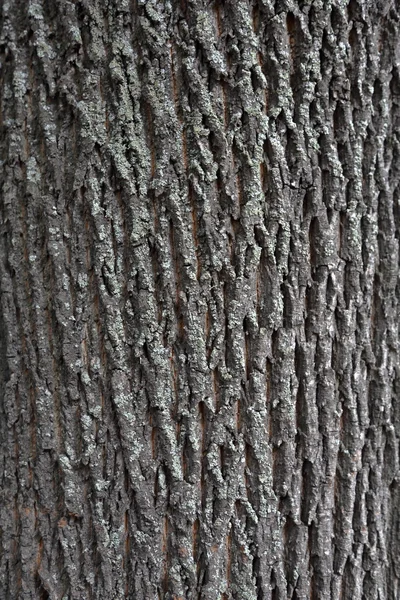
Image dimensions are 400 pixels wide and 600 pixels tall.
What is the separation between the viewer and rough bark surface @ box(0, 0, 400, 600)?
118cm

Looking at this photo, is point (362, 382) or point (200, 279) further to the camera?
point (362, 382)

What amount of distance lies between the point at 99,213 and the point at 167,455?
0.57m

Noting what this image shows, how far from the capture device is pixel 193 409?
1203 millimetres

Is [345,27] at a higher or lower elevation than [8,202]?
higher

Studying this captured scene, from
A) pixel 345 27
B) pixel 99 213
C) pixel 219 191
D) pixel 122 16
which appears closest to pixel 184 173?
pixel 219 191

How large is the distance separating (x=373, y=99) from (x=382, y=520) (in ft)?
3.54

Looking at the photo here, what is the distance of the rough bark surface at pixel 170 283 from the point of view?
3.88ft

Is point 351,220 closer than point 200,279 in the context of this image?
No

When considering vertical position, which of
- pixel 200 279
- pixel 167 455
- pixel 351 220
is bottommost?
pixel 167 455

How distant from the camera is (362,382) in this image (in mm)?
1338

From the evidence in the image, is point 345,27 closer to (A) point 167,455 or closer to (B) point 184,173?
(B) point 184,173

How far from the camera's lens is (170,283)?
1.19m

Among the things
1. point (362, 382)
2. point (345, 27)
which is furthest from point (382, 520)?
point (345, 27)

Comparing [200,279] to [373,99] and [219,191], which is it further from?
[373,99]
